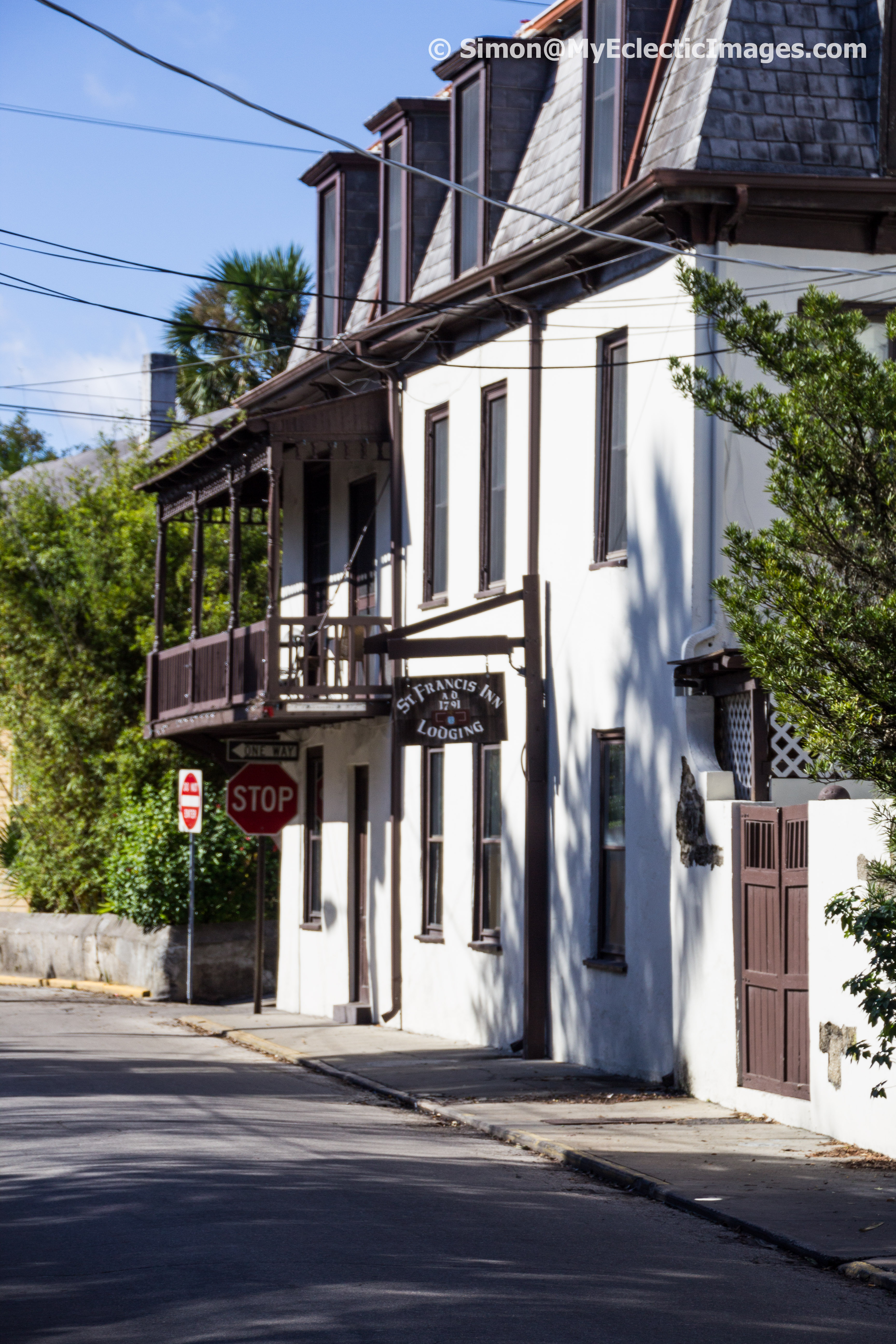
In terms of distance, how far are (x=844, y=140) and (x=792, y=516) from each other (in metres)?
6.86

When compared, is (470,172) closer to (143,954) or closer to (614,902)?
(614,902)

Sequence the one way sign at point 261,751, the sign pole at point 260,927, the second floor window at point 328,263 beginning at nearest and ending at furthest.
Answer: the sign pole at point 260,927 < the one way sign at point 261,751 < the second floor window at point 328,263

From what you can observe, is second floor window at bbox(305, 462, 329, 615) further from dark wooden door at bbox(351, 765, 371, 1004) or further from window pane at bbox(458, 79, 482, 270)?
window pane at bbox(458, 79, 482, 270)

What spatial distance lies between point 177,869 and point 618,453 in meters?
12.9

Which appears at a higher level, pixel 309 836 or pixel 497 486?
pixel 497 486

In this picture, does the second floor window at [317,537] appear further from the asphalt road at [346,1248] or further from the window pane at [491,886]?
the asphalt road at [346,1248]

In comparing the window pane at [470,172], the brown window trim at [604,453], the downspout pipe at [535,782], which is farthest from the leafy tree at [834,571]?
the window pane at [470,172]

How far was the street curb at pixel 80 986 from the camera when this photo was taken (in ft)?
86.5

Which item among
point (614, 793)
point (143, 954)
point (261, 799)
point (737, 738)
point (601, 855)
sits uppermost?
point (737, 738)

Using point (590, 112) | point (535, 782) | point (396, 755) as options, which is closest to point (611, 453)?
point (535, 782)

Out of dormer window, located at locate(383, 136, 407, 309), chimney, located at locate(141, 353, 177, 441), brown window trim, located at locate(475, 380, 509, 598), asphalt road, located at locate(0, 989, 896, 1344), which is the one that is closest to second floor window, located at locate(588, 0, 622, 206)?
brown window trim, located at locate(475, 380, 509, 598)

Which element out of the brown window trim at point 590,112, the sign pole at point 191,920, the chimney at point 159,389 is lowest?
the sign pole at point 191,920

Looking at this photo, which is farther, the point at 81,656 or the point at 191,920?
the point at 81,656

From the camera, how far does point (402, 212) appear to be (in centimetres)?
2092
